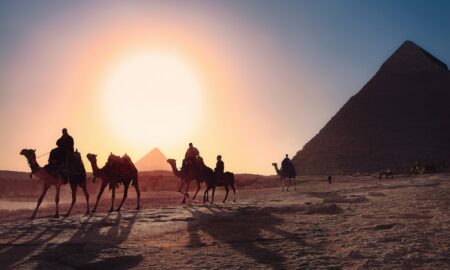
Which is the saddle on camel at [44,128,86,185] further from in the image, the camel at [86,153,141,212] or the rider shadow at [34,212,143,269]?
the rider shadow at [34,212,143,269]

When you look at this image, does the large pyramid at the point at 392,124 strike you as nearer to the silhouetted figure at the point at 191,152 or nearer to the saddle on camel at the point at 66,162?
the silhouetted figure at the point at 191,152

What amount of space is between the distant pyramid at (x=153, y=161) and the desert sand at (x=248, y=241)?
141 meters

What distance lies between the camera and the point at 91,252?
254 inches

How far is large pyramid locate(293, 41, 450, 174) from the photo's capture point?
75500 mm

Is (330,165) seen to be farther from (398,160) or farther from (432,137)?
(432,137)

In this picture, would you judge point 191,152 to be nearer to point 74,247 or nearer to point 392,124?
point 74,247

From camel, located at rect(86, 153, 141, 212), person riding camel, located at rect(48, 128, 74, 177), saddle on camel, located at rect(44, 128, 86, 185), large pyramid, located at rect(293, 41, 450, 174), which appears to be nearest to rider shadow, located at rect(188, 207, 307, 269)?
saddle on camel, located at rect(44, 128, 86, 185)

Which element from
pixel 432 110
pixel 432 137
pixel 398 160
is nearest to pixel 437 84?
pixel 432 110

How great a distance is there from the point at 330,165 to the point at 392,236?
69.5m

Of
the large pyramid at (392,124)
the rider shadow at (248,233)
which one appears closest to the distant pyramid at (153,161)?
the large pyramid at (392,124)

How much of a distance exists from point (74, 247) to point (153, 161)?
144837 mm

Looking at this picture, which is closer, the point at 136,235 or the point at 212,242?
the point at 212,242

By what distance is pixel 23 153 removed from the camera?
12047 mm

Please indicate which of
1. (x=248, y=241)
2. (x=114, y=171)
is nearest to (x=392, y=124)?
(x=114, y=171)
